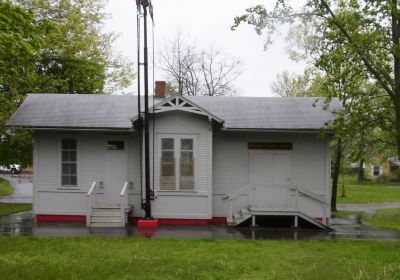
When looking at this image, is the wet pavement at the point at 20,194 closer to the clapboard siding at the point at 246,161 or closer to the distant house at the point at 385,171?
the clapboard siding at the point at 246,161

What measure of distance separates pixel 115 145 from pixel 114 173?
3.43ft

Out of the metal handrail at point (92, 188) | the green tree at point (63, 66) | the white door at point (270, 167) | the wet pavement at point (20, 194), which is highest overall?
the green tree at point (63, 66)

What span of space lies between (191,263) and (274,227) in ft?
25.9

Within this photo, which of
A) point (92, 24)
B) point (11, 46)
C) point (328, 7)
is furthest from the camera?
point (92, 24)

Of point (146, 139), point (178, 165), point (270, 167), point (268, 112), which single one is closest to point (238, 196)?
point (270, 167)

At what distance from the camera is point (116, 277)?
9852mm

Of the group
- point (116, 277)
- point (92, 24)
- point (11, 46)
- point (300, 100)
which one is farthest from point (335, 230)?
point (92, 24)

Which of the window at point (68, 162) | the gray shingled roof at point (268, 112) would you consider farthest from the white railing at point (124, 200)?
the gray shingled roof at point (268, 112)

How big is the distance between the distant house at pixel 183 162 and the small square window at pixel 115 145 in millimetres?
37

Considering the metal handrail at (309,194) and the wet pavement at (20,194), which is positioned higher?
the metal handrail at (309,194)

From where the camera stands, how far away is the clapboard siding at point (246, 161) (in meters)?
20.1

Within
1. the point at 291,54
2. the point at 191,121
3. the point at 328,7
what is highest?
the point at 291,54

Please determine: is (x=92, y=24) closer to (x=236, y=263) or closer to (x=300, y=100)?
(x=300, y=100)

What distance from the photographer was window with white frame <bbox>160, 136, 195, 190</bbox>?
19.2 m
